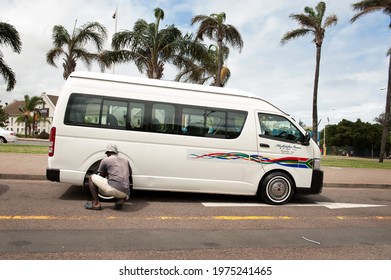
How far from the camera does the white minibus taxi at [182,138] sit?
702cm

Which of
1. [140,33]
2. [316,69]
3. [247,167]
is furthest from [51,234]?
[316,69]

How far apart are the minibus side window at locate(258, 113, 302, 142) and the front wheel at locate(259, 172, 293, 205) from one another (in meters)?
0.84

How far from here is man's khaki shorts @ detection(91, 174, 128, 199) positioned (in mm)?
6262

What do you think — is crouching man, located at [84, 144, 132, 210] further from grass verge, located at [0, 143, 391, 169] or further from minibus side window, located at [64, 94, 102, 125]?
grass verge, located at [0, 143, 391, 169]

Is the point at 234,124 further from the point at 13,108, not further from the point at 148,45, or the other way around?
the point at 13,108

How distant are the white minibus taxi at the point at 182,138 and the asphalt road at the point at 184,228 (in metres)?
0.55

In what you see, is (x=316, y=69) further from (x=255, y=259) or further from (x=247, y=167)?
(x=255, y=259)

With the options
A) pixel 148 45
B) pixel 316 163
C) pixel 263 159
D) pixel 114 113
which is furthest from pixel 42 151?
pixel 316 163

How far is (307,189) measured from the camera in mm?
7859

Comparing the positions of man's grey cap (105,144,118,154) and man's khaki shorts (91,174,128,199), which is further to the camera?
man's grey cap (105,144,118,154)

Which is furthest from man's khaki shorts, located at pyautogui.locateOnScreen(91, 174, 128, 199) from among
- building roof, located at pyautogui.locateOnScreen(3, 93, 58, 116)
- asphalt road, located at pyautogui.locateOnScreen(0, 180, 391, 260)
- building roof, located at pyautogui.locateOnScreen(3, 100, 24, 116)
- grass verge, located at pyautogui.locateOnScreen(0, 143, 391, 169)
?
building roof, located at pyautogui.locateOnScreen(3, 100, 24, 116)

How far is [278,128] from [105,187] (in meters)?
4.00

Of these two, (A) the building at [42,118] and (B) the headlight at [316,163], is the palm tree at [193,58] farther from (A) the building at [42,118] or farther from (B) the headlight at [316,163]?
(A) the building at [42,118]
